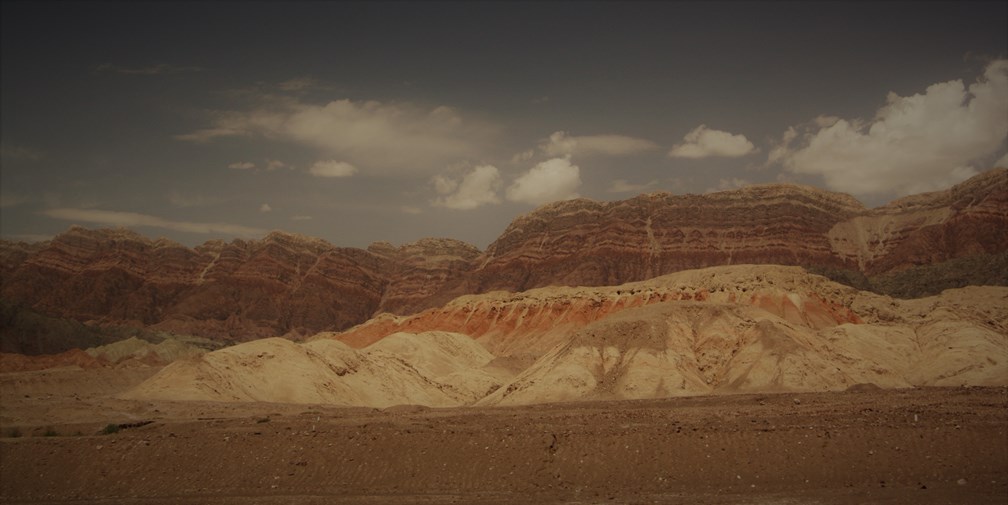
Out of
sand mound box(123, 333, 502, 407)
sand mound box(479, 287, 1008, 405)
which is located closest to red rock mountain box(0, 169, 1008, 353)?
sand mound box(479, 287, 1008, 405)

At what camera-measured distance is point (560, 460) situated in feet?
73.4

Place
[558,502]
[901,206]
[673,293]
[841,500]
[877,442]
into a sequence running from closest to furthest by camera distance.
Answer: [841,500]
[558,502]
[877,442]
[673,293]
[901,206]

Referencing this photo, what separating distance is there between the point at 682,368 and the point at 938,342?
17.2m

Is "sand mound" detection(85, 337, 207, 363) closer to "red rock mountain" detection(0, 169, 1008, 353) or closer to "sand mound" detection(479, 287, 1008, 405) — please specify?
"red rock mountain" detection(0, 169, 1008, 353)

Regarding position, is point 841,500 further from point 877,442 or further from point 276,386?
point 276,386

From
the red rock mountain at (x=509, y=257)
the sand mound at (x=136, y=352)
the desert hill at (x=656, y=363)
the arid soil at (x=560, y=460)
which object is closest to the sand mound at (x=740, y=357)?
the desert hill at (x=656, y=363)

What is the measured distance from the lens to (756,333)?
46750 millimetres

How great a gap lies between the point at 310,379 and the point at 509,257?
11292cm

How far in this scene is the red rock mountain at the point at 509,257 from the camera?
13438 cm

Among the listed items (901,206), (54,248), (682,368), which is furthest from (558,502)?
(54,248)

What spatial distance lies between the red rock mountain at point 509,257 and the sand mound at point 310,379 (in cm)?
8403

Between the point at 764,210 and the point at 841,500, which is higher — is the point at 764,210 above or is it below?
above

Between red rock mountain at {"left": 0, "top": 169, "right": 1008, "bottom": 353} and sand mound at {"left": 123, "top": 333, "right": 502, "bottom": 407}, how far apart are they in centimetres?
8403

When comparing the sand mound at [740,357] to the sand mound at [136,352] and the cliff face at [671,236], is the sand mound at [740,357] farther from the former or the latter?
the cliff face at [671,236]
